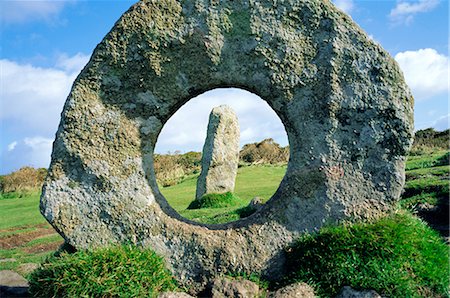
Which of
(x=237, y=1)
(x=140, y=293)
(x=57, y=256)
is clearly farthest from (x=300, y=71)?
(x=57, y=256)

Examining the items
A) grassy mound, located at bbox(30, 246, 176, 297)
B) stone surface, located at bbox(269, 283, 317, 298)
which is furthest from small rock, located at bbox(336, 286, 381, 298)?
grassy mound, located at bbox(30, 246, 176, 297)

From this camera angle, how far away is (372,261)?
4.96 meters

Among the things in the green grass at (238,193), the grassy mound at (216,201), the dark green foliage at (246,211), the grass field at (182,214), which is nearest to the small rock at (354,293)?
the grass field at (182,214)

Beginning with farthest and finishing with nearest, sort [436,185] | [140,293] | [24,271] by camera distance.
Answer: [436,185]
[24,271]
[140,293]

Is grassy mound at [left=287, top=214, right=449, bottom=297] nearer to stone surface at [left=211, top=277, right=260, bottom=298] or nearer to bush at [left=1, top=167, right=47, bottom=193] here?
stone surface at [left=211, top=277, right=260, bottom=298]

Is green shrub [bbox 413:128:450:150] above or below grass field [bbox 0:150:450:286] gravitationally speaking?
above

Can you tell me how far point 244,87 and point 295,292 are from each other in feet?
8.45

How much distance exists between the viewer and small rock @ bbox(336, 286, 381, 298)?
4752mm

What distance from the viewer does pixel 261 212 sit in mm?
5531

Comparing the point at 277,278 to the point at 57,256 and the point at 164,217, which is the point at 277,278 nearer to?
the point at 164,217

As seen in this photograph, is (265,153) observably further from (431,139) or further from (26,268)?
(26,268)

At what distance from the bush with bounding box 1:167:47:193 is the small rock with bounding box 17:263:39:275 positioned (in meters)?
22.0

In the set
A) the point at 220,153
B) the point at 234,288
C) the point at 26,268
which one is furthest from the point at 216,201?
the point at 234,288

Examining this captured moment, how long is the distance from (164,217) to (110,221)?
0.68 metres
